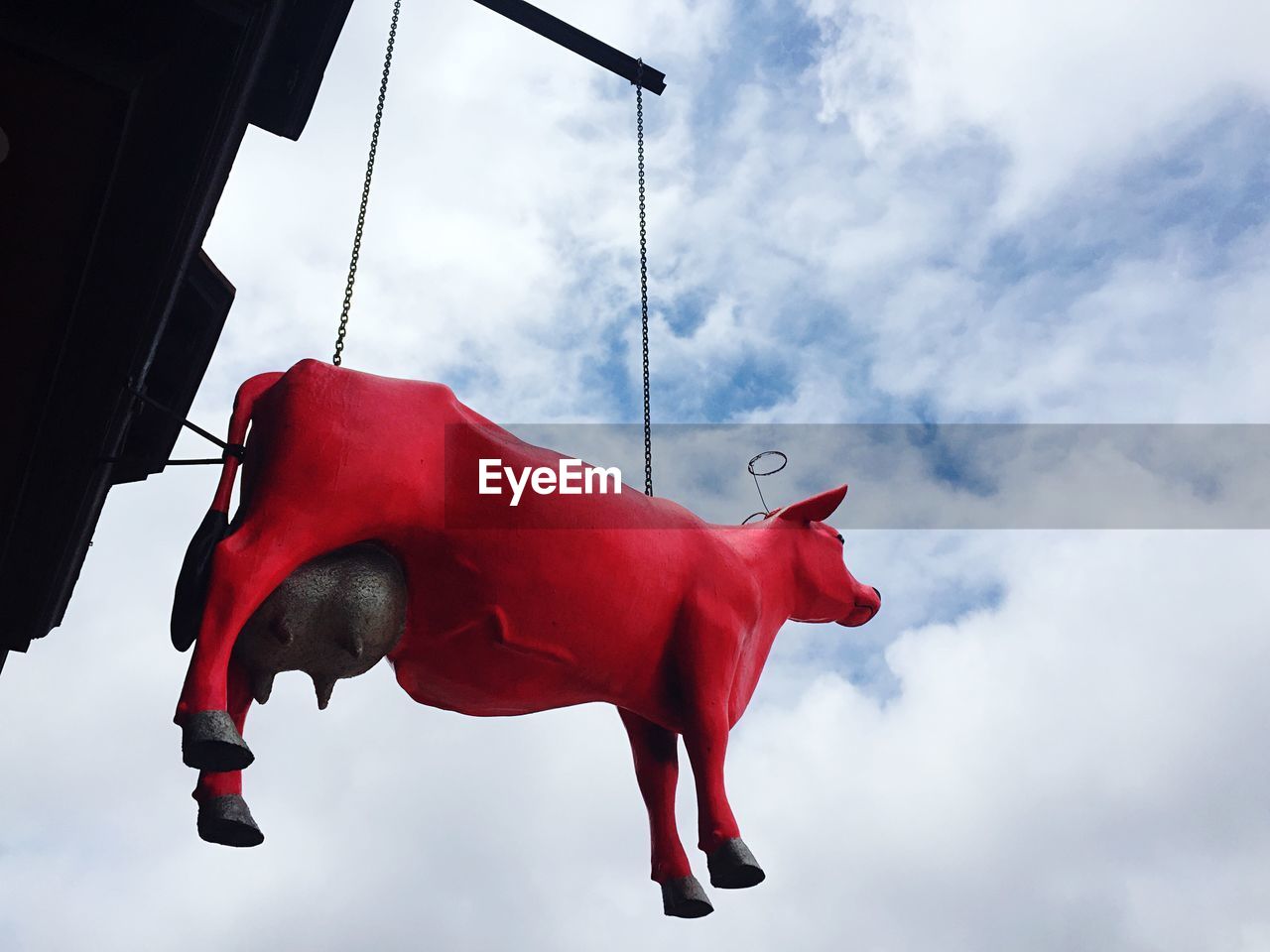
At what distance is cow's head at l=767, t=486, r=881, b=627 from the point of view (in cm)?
529

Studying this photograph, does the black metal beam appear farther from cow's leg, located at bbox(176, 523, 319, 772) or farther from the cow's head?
cow's leg, located at bbox(176, 523, 319, 772)

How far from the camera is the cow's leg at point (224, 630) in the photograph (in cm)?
318

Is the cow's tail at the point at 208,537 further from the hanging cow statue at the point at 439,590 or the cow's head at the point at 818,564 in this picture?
the cow's head at the point at 818,564

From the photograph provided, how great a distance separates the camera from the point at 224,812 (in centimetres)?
339

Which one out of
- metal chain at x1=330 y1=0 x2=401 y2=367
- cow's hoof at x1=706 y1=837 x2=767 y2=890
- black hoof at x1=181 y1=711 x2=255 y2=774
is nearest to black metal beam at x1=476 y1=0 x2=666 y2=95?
metal chain at x1=330 y1=0 x2=401 y2=367

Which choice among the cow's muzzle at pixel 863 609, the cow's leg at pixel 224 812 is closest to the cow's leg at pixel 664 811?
the cow's muzzle at pixel 863 609

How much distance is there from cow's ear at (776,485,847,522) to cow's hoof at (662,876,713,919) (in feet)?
5.35

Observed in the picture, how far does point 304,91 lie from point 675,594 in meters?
2.37

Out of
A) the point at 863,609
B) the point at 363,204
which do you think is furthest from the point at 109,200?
the point at 863,609

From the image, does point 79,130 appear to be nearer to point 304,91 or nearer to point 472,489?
point 304,91

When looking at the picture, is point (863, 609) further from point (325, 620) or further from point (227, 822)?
point (227, 822)

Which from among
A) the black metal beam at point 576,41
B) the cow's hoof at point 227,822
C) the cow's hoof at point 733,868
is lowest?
the cow's hoof at point 227,822

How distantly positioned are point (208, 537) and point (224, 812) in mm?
806

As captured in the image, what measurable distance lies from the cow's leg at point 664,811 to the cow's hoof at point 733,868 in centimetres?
31
